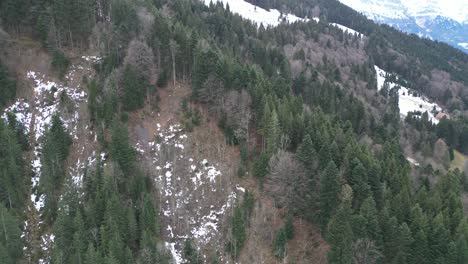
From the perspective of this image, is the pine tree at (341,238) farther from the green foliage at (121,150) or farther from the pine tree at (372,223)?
the green foliage at (121,150)

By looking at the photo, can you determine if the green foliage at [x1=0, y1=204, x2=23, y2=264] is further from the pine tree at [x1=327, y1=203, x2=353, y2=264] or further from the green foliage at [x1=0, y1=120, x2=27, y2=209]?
the pine tree at [x1=327, y1=203, x2=353, y2=264]

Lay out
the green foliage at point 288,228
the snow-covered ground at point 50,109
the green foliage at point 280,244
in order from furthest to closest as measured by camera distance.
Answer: the snow-covered ground at point 50,109
the green foliage at point 288,228
the green foliage at point 280,244

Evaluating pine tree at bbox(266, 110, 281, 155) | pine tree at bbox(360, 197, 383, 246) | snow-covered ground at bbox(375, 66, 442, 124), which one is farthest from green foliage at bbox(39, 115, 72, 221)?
snow-covered ground at bbox(375, 66, 442, 124)

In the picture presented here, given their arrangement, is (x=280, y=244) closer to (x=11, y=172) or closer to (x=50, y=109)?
(x=11, y=172)

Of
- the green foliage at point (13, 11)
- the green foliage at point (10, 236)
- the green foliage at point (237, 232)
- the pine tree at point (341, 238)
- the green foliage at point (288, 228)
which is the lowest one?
the green foliage at point (10, 236)

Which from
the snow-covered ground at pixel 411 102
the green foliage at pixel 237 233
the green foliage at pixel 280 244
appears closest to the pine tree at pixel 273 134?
the green foliage at pixel 237 233

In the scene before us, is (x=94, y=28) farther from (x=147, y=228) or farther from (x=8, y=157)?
(x=147, y=228)
